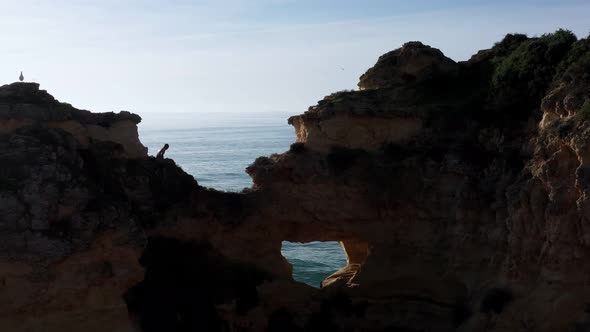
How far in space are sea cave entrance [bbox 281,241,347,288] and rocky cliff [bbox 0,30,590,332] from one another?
11.9 m

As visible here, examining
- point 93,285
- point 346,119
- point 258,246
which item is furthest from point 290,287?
point 93,285

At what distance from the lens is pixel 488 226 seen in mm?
18375

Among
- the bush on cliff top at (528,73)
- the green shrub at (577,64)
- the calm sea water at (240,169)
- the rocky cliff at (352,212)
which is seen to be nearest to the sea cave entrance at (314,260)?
the calm sea water at (240,169)

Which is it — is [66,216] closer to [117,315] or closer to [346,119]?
[117,315]

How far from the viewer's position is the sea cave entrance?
118 feet

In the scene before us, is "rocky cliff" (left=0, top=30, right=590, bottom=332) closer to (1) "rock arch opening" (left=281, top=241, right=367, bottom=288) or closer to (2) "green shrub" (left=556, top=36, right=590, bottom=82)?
(2) "green shrub" (left=556, top=36, right=590, bottom=82)

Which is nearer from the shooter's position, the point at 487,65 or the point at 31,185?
the point at 31,185

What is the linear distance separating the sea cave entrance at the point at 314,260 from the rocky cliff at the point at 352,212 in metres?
11.9

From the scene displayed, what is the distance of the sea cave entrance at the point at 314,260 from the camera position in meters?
36.1

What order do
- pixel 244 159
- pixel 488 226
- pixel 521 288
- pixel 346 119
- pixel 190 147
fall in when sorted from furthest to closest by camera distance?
pixel 190 147 < pixel 244 159 < pixel 346 119 < pixel 488 226 < pixel 521 288

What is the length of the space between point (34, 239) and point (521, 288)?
1080cm

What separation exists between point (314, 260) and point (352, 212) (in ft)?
63.5

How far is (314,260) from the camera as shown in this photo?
39.9 m

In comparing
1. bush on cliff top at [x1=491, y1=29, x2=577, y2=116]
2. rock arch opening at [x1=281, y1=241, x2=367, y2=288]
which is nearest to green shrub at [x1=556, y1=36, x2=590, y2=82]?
bush on cliff top at [x1=491, y1=29, x2=577, y2=116]
